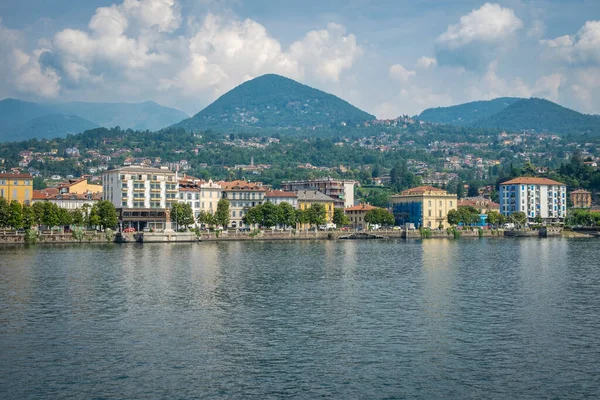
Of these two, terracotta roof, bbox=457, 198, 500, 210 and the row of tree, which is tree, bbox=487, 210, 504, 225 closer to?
terracotta roof, bbox=457, 198, 500, 210

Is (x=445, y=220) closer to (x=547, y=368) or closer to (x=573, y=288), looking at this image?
(x=573, y=288)

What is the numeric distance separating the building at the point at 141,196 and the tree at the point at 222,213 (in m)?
7.40

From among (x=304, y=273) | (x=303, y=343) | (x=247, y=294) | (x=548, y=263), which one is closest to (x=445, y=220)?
(x=548, y=263)

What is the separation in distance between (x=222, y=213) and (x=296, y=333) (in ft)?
282

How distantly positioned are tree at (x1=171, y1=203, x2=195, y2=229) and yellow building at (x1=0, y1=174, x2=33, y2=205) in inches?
904

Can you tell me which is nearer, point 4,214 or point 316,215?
point 4,214

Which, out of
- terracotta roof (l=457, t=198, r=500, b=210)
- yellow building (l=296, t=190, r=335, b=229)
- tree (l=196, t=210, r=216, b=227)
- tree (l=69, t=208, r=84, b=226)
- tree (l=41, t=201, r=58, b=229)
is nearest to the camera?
tree (l=41, t=201, r=58, b=229)

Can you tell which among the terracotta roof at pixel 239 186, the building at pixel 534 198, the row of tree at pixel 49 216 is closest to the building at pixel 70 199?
the row of tree at pixel 49 216

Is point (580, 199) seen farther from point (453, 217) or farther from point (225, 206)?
point (225, 206)

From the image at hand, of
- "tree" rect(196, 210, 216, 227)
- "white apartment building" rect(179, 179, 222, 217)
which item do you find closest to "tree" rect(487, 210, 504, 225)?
Result: "white apartment building" rect(179, 179, 222, 217)

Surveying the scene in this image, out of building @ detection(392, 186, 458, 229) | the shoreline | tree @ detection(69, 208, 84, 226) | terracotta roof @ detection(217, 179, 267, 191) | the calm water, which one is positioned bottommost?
the calm water

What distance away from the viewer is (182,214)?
112938 millimetres

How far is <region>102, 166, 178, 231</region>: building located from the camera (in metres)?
115

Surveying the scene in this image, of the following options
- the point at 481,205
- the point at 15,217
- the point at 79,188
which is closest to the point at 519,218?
the point at 481,205
